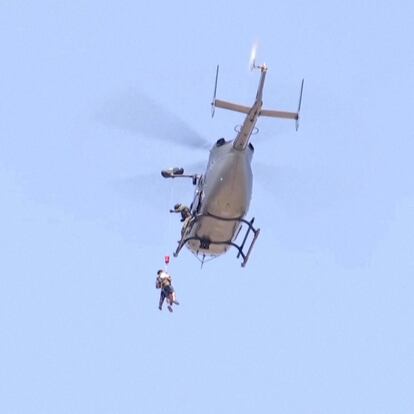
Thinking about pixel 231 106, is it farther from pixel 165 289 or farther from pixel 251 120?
pixel 165 289

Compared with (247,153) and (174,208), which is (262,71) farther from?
(174,208)

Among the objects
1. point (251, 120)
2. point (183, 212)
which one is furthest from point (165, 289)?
point (251, 120)

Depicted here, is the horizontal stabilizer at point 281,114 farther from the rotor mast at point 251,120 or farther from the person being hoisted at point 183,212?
the person being hoisted at point 183,212

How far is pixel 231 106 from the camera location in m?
58.7

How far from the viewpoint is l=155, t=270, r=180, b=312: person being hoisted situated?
209ft

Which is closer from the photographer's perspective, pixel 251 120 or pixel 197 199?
pixel 251 120

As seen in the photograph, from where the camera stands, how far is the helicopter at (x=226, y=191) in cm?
5866

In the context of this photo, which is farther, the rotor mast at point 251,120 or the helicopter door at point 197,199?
the helicopter door at point 197,199

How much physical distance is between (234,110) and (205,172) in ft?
11.8

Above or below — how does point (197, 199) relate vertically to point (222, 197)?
above

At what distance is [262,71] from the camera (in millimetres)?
56875

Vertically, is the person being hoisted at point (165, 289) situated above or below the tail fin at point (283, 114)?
below

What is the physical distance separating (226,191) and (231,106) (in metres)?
3.00

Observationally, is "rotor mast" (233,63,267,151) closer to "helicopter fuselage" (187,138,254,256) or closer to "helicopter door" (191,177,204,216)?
"helicopter fuselage" (187,138,254,256)
